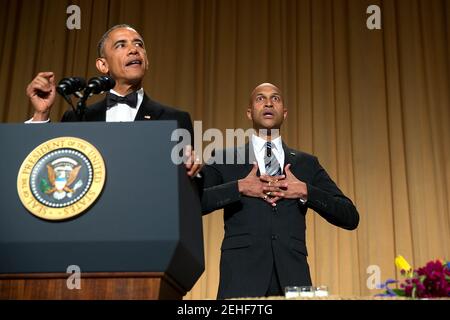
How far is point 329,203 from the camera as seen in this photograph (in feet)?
6.61

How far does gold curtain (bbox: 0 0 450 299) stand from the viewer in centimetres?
438

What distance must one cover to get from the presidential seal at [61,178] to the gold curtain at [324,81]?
3218mm

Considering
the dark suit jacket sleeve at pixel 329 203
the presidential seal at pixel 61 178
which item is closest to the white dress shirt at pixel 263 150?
the dark suit jacket sleeve at pixel 329 203

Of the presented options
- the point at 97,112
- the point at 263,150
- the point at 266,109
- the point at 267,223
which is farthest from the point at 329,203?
the point at 97,112

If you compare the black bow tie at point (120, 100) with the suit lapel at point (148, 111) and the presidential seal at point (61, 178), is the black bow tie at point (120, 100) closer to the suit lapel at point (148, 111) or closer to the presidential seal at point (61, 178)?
the suit lapel at point (148, 111)

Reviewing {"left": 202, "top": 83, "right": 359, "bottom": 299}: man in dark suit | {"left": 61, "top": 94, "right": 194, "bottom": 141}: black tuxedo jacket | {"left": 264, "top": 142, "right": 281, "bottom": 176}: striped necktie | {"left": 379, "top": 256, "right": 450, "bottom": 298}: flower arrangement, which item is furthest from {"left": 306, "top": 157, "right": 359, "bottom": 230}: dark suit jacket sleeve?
{"left": 379, "top": 256, "right": 450, "bottom": 298}: flower arrangement

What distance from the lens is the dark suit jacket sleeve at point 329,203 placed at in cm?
199

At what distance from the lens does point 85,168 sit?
3.81 feet

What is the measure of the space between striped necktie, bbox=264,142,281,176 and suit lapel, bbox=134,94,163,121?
20.0 inches

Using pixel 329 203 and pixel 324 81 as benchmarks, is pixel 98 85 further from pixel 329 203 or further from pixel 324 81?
pixel 324 81

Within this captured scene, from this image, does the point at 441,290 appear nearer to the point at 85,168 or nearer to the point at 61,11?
the point at 85,168

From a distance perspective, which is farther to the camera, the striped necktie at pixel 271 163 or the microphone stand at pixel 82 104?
the striped necktie at pixel 271 163
